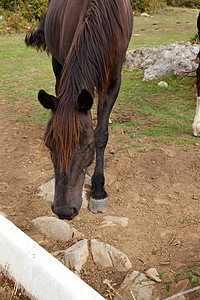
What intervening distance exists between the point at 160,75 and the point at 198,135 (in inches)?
108

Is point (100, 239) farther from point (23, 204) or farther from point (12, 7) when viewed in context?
point (12, 7)

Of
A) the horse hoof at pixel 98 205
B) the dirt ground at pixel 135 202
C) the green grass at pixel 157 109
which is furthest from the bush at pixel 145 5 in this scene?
the horse hoof at pixel 98 205

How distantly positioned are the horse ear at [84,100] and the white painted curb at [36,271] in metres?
0.94

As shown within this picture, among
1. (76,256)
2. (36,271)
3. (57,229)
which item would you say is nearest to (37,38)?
(57,229)

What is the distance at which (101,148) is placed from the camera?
3254 mm

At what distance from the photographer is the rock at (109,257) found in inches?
94.4

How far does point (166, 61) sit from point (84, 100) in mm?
5319

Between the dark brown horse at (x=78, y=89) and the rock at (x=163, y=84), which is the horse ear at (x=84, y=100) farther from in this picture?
the rock at (x=163, y=84)

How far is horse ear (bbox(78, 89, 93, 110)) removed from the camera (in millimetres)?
1997

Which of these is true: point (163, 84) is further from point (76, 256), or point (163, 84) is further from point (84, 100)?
point (76, 256)

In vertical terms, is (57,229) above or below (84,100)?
below

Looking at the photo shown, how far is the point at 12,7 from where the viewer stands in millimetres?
12945

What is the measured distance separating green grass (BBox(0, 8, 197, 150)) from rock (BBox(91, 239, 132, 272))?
6.24 feet

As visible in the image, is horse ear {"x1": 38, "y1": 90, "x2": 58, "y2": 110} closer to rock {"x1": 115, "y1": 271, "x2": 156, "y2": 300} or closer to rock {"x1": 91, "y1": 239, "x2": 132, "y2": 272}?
rock {"x1": 91, "y1": 239, "x2": 132, "y2": 272}
